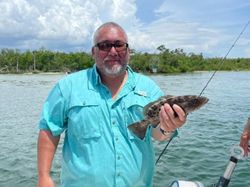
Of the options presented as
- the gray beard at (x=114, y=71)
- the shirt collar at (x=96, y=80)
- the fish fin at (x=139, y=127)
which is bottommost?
the fish fin at (x=139, y=127)

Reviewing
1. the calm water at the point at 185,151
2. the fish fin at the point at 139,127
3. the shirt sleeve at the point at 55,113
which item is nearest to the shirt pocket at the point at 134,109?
the fish fin at the point at 139,127

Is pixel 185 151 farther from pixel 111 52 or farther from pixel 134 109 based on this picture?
pixel 111 52

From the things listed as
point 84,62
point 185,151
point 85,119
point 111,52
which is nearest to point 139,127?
point 85,119

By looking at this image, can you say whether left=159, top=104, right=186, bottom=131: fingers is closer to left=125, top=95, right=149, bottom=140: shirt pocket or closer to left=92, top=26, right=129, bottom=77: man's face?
left=125, top=95, right=149, bottom=140: shirt pocket

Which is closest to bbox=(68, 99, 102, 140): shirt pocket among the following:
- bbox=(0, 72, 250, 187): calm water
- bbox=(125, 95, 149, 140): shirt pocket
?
bbox=(125, 95, 149, 140): shirt pocket

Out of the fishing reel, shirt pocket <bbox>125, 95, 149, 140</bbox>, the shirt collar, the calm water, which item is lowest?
the calm water

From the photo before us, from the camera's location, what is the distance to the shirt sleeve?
371cm

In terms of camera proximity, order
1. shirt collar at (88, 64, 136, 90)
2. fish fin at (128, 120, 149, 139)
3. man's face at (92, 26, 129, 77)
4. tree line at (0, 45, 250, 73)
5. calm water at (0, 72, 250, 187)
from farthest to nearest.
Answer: tree line at (0, 45, 250, 73) → calm water at (0, 72, 250, 187) → shirt collar at (88, 64, 136, 90) → man's face at (92, 26, 129, 77) → fish fin at (128, 120, 149, 139)

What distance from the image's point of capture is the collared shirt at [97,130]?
365 cm

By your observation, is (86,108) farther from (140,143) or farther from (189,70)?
(189,70)

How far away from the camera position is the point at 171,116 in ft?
10.9

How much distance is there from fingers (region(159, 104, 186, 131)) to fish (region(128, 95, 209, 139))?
33 millimetres

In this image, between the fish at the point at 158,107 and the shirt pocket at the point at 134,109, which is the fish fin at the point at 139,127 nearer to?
the fish at the point at 158,107

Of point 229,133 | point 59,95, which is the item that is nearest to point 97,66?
point 59,95
